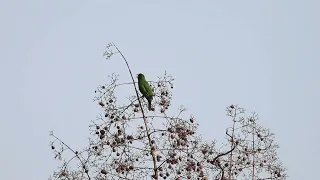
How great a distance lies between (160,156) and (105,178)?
0.93m

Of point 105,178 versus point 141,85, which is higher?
point 141,85

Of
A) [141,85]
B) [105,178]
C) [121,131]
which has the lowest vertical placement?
[105,178]

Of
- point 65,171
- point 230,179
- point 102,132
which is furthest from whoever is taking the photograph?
point 230,179

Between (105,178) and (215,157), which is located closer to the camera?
(105,178)

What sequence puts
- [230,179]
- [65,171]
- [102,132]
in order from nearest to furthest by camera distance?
[102,132] → [65,171] → [230,179]

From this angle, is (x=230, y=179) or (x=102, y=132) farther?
(x=230, y=179)

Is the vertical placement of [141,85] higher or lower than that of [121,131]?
higher

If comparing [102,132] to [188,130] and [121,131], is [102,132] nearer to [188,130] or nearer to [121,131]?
[121,131]

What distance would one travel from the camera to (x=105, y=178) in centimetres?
891

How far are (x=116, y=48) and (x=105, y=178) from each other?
2112 mm

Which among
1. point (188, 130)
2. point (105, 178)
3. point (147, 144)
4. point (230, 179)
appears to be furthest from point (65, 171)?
point (230, 179)

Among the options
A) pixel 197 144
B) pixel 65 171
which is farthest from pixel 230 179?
pixel 65 171

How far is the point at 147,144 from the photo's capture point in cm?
887

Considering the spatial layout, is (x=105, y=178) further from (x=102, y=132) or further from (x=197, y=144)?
(x=197, y=144)
